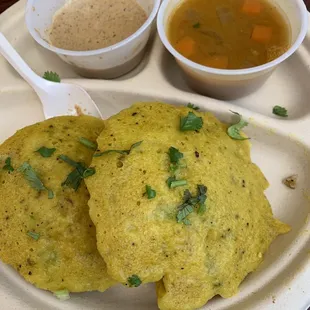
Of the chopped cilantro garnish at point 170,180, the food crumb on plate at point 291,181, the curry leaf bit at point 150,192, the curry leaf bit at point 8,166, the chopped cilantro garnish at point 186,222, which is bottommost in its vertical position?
the food crumb on plate at point 291,181

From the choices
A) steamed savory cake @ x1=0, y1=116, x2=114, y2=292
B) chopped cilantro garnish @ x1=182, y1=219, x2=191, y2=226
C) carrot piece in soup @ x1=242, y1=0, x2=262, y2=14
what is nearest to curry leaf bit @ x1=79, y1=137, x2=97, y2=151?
steamed savory cake @ x1=0, y1=116, x2=114, y2=292

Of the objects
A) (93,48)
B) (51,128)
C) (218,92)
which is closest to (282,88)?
(218,92)

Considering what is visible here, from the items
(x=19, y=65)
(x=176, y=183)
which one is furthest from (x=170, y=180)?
(x=19, y=65)

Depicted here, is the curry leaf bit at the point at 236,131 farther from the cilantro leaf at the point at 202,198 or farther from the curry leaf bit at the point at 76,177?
the curry leaf bit at the point at 76,177

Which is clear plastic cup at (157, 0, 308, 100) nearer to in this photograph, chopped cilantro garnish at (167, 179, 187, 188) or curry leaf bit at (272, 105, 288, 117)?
curry leaf bit at (272, 105, 288, 117)

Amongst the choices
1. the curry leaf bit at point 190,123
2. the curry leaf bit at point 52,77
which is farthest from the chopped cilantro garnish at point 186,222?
the curry leaf bit at point 52,77

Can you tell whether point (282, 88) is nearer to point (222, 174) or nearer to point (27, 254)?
point (222, 174)
